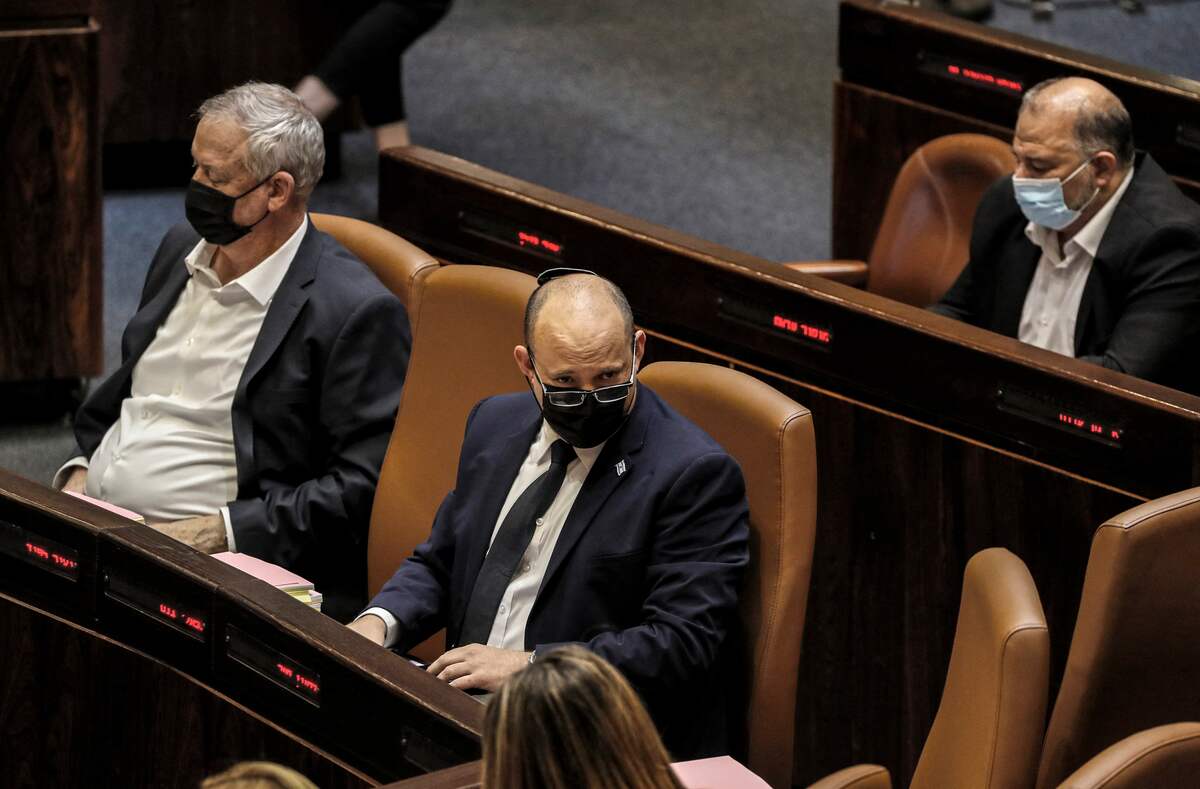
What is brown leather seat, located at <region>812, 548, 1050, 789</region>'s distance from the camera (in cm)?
167

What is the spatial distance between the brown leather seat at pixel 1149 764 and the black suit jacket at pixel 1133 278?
3.55ft

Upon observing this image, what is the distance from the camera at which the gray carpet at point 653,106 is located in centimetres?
475

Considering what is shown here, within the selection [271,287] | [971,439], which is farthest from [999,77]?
[271,287]

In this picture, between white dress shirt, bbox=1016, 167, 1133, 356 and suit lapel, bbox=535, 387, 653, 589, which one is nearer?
suit lapel, bbox=535, 387, 653, 589

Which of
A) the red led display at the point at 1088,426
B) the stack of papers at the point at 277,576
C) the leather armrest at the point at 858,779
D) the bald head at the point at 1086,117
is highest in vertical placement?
the bald head at the point at 1086,117

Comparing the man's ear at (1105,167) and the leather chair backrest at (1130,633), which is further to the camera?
the man's ear at (1105,167)

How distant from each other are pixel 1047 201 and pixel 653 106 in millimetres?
2846

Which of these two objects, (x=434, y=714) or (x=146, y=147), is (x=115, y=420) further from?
(x=146, y=147)

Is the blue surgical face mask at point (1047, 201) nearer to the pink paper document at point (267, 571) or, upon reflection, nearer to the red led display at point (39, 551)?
the pink paper document at point (267, 571)

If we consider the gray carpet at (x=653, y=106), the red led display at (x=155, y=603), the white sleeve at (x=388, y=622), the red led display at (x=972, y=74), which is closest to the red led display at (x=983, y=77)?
the red led display at (x=972, y=74)

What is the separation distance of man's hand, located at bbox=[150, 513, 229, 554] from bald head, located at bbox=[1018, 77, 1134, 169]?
145 cm

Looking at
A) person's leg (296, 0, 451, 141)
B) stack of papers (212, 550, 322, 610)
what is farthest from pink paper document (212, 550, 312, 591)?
person's leg (296, 0, 451, 141)

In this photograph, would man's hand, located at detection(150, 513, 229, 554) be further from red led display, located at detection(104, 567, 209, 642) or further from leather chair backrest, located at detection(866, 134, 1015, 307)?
leather chair backrest, located at detection(866, 134, 1015, 307)

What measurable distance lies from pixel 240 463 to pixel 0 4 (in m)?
1.24
